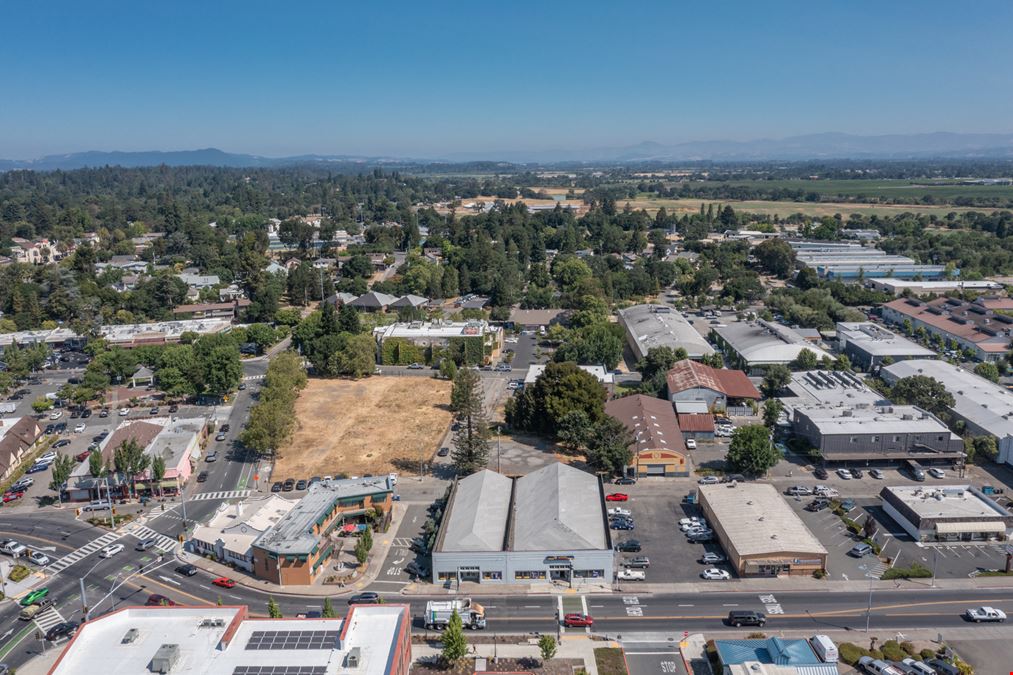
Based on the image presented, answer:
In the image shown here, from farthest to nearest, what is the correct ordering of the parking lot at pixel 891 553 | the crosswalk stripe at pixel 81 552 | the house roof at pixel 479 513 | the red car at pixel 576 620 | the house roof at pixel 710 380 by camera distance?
the house roof at pixel 710 380, the crosswalk stripe at pixel 81 552, the parking lot at pixel 891 553, the house roof at pixel 479 513, the red car at pixel 576 620

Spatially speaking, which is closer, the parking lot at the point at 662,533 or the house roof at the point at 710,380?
the parking lot at the point at 662,533

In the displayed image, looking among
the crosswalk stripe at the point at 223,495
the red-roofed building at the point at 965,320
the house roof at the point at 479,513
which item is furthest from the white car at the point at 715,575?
the red-roofed building at the point at 965,320

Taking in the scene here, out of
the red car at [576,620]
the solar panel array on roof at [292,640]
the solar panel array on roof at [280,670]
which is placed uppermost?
the solar panel array on roof at [280,670]

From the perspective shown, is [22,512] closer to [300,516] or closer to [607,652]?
[300,516]

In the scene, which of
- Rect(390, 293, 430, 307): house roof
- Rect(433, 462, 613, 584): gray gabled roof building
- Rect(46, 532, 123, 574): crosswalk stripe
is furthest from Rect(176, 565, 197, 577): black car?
Rect(390, 293, 430, 307): house roof

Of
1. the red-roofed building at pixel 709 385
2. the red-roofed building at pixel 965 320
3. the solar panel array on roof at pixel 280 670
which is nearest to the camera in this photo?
the solar panel array on roof at pixel 280 670

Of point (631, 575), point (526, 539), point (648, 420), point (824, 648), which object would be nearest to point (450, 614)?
point (526, 539)

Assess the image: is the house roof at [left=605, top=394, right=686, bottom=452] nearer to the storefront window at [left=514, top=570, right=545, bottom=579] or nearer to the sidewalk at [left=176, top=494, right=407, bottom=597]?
the storefront window at [left=514, top=570, right=545, bottom=579]

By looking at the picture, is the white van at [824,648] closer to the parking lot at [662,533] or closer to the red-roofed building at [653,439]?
the parking lot at [662,533]
